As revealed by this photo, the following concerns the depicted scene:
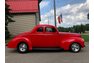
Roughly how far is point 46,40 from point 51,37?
274 millimetres

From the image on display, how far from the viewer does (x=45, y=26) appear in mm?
11414

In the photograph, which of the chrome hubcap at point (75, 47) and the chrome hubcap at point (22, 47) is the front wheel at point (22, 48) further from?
the chrome hubcap at point (75, 47)

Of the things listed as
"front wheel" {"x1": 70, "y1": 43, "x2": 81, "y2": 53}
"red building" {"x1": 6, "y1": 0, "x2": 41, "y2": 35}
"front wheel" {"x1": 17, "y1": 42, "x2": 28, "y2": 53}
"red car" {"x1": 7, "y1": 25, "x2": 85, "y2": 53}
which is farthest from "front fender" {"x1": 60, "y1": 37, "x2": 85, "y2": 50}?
"red building" {"x1": 6, "y1": 0, "x2": 41, "y2": 35}

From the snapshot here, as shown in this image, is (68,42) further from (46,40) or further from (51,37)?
(46,40)

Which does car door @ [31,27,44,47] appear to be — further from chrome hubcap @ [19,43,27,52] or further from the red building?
the red building

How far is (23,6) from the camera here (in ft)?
75.5

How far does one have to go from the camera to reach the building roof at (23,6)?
22484mm

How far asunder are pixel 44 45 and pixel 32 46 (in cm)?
56

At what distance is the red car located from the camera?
37.4ft

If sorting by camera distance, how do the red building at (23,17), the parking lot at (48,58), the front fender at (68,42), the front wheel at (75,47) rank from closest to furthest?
the parking lot at (48,58)
the front wheel at (75,47)
the front fender at (68,42)
the red building at (23,17)

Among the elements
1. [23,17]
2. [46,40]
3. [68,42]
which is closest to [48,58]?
[46,40]

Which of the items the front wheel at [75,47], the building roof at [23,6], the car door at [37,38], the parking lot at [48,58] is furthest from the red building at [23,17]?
the front wheel at [75,47]
